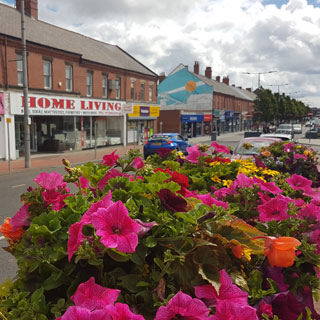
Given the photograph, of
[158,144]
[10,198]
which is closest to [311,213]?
[10,198]

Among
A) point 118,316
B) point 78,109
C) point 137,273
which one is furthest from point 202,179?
point 78,109

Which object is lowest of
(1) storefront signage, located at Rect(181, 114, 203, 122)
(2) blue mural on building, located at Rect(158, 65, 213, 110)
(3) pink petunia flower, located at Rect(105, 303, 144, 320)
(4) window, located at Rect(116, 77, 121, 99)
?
(3) pink petunia flower, located at Rect(105, 303, 144, 320)

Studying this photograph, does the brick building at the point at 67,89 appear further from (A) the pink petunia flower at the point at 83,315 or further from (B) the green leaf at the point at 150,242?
(A) the pink petunia flower at the point at 83,315

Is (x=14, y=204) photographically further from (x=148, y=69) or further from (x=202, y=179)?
(x=148, y=69)

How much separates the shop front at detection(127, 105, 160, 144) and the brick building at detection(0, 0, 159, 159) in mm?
98

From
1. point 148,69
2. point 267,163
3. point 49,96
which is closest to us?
point 267,163

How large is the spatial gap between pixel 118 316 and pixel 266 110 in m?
62.3

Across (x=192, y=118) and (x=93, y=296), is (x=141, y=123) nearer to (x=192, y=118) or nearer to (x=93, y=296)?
(x=192, y=118)

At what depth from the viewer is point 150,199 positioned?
1468 millimetres

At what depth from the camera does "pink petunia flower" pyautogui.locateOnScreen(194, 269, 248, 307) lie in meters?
1.14

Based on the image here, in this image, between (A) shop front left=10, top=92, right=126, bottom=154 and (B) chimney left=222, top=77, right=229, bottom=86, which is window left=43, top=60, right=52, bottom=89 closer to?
(A) shop front left=10, top=92, right=126, bottom=154

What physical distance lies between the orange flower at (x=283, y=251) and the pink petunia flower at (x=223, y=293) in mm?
183

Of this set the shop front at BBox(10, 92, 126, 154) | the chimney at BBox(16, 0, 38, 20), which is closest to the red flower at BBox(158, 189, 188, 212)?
the shop front at BBox(10, 92, 126, 154)

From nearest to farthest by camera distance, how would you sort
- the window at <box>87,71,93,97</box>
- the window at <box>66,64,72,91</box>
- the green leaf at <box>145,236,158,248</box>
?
1. the green leaf at <box>145,236,158,248</box>
2. the window at <box>66,64,72,91</box>
3. the window at <box>87,71,93,97</box>
